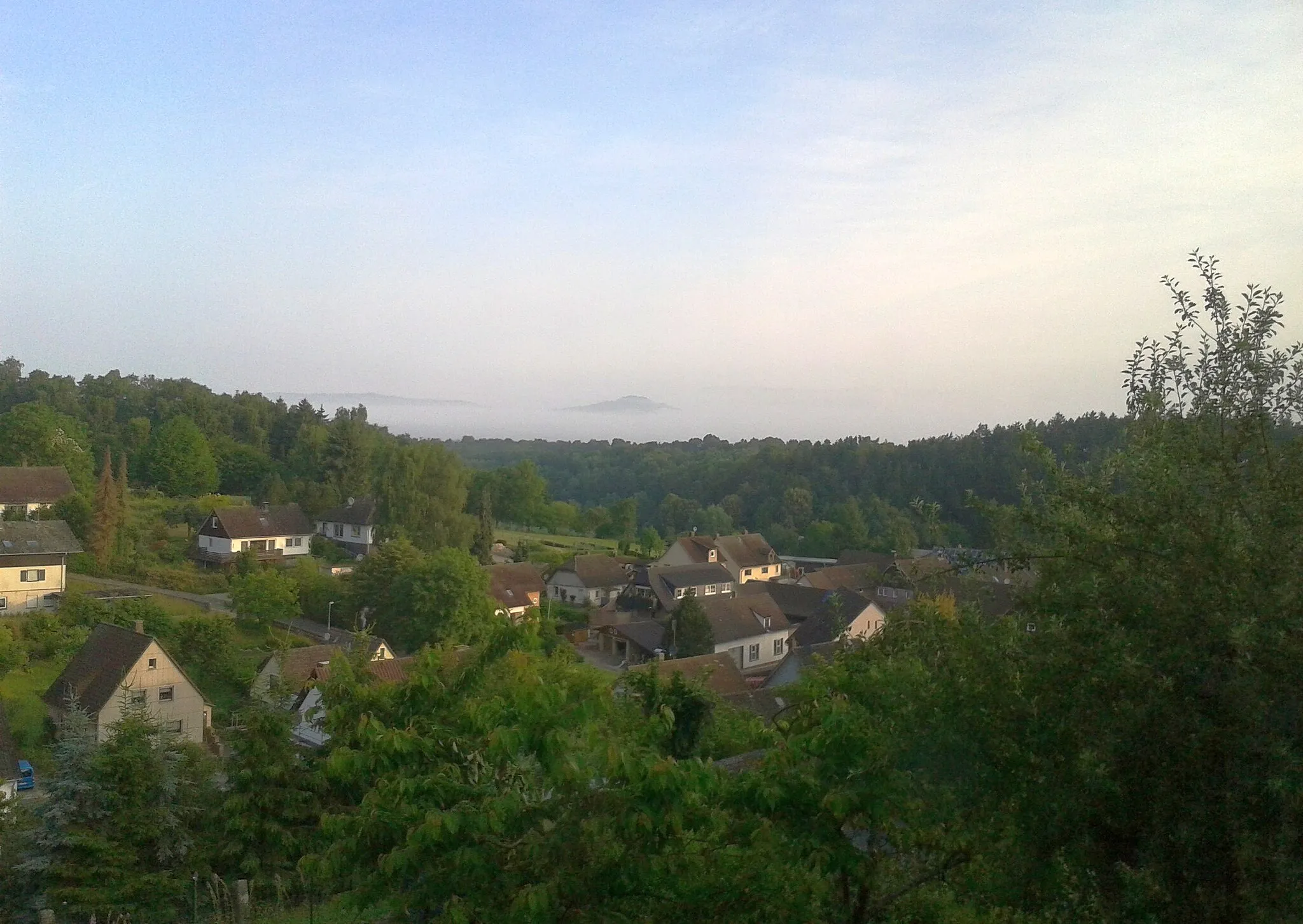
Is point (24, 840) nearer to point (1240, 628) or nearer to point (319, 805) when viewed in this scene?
point (319, 805)

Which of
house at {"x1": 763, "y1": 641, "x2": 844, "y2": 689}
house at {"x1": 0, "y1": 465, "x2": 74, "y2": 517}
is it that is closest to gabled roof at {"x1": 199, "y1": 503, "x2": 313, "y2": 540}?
house at {"x1": 0, "y1": 465, "x2": 74, "y2": 517}

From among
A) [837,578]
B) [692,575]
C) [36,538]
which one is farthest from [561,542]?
[36,538]

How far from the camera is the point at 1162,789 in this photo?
126 inches

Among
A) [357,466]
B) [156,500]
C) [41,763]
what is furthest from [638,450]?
[41,763]

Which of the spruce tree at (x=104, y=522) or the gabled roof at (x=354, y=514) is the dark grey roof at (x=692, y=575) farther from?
the spruce tree at (x=104, y=522)

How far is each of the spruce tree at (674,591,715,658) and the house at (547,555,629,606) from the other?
38.0 feet

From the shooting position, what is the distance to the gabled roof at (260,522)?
139 ft

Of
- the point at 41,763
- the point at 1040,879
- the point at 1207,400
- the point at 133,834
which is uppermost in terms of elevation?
the point at 1207,400

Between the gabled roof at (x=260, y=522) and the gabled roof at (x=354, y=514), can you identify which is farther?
the gabled roof at (x=354, y=514)

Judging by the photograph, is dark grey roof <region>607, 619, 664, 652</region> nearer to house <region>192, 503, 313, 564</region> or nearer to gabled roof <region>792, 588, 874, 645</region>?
gabled roof <region>792, 588, 874, 645</region>

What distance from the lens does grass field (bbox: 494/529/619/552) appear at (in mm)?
56531

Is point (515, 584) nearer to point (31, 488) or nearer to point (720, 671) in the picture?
point (720, 671)

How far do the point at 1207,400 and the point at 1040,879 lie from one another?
2141 mm

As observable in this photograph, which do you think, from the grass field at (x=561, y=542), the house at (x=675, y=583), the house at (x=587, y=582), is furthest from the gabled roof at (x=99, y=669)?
the grass field at (x=561, y=542)
